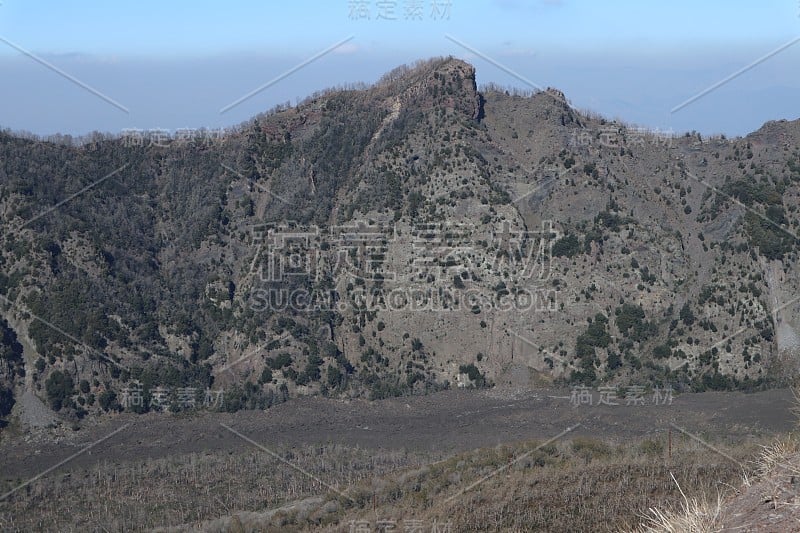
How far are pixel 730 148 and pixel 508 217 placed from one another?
14337 mm

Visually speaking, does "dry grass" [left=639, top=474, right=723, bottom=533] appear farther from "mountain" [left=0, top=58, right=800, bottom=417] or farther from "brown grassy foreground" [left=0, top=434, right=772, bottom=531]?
"mountain" [left=0, top=58, right=800, bottom=417]

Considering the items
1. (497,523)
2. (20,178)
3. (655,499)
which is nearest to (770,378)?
(655,499)

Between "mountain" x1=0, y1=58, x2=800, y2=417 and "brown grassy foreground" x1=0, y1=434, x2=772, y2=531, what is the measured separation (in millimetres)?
8044

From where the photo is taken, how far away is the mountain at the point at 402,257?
45.7 metres

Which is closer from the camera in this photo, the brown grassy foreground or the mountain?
the brown grassy foreground

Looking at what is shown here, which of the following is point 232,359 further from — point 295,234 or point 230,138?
point 230,138

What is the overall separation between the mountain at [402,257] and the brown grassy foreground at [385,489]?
A: 26.4ft

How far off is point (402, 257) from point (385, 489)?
2030cm

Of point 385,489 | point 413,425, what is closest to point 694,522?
point 385,489

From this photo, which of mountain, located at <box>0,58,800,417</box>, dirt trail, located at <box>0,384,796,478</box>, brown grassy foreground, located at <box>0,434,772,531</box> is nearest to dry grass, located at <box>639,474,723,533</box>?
brown grassy foreground, located at <box>0,434,772,531</box>

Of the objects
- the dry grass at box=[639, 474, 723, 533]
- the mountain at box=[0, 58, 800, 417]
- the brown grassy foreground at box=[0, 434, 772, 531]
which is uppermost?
the mountain at box=[0, 58, 800, 417]

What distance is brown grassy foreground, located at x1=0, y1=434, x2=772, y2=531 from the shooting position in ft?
87.9

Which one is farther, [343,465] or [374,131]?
[374,131]

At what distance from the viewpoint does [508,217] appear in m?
50.4
